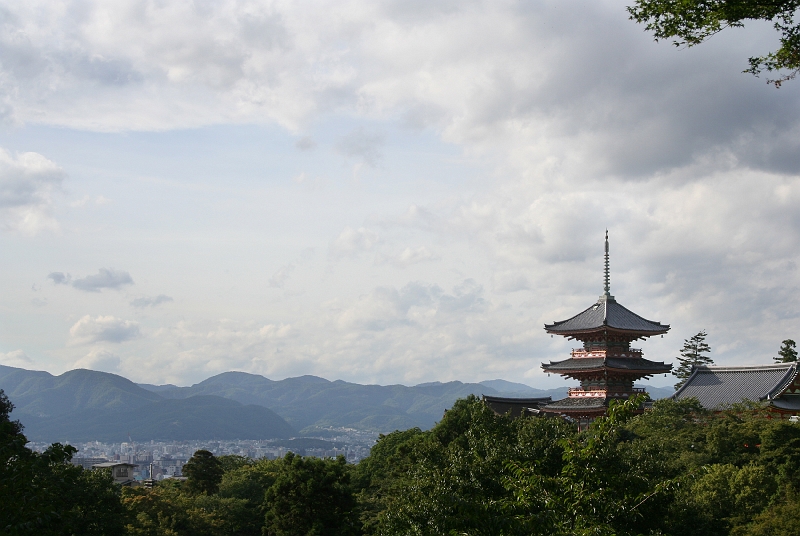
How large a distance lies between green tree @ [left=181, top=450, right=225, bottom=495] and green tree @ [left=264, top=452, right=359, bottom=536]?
1128cm

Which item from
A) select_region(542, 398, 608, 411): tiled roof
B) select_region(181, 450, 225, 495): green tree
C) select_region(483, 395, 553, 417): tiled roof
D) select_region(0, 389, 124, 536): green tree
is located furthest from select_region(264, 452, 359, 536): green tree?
select_region(483, 395, 553, 417): tiled roof

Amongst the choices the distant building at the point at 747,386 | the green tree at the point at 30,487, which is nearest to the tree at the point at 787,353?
the distant building at the point at 747,386

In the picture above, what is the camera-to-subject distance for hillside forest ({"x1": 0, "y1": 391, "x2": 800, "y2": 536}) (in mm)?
16469

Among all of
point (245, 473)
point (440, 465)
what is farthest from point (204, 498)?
point (440, 465)

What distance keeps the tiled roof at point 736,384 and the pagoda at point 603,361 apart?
2.70 metres

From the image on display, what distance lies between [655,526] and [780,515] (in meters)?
7.97

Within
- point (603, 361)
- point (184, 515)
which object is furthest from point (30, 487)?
point (603, 361)

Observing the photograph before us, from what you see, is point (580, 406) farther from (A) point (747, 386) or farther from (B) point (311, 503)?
(B) point (311, 503)

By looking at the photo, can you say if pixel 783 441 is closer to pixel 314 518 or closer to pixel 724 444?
pixel 724 444

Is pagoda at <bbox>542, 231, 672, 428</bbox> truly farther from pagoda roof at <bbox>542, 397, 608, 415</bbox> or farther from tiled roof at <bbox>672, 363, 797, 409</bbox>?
tiled roof at <bbox>672, 363, 797, 409</bbox>

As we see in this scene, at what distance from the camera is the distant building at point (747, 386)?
44.7 metres

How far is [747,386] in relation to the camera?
47.1m

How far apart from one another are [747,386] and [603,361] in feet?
28.6

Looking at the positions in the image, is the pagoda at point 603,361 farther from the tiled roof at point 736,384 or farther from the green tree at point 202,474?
the green tree at point 202,474
